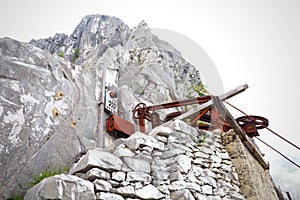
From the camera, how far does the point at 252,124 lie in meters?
7.19

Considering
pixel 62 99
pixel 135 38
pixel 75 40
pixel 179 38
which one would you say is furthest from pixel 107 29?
pixel 62 99

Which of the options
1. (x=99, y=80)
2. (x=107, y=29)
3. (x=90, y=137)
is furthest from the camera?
(x=107, y=29)

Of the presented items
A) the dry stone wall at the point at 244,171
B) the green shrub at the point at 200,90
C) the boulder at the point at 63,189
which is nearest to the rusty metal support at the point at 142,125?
the dry stone wall at the point at 244,171

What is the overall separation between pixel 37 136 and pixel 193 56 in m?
10.3

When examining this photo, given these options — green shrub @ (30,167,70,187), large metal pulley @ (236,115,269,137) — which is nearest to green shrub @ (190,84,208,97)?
large metal pulley @ (236,115,269,137)

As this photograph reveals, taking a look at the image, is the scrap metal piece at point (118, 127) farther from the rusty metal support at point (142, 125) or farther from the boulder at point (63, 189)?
the boulder at point (63, 189)

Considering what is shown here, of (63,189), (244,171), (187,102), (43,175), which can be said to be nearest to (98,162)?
(63,189)

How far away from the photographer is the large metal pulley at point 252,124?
7.14 meters

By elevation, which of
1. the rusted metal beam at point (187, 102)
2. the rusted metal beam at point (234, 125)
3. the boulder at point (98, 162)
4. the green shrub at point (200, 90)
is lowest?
the boulder at point (98, 162)

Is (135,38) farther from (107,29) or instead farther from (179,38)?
(179,38)

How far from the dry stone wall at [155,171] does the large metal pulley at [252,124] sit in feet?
6.66

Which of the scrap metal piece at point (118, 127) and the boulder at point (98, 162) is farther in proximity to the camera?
the scrap metal piece at point (118, 127)

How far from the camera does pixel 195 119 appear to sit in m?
6.33

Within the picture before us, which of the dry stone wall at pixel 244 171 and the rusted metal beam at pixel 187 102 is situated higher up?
the rusted metal beam at pixel 187 102
